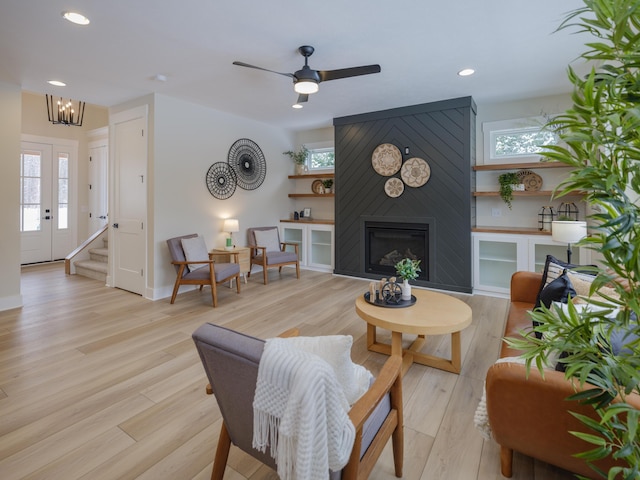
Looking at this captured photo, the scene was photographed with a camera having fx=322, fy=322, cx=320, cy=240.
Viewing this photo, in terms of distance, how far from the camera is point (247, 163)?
221 inches

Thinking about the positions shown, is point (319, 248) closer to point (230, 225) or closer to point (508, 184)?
point (230, 225)

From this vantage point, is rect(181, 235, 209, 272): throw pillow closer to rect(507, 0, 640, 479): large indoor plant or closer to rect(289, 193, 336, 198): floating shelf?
rect(289, 193, 336, 198): floating shelf

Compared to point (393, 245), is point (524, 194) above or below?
above

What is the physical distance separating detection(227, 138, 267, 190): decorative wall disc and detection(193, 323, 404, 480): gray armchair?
4.55 metres

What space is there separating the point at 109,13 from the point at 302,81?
60.7 inches

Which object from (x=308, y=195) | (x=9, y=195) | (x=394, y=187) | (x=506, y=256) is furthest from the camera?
(x=308, y=195)

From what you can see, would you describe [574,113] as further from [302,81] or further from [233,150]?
[233,150]

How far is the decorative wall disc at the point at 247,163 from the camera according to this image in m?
5.37

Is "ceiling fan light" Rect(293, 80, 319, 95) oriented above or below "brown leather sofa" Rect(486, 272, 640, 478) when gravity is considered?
above

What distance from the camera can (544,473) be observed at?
156 centimetres

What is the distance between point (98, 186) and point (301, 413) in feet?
26.0

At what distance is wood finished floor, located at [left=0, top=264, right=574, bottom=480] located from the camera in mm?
1602

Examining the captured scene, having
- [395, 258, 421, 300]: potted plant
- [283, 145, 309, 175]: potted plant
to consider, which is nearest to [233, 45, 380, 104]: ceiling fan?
[395, 258, 421, 300]: potted plant

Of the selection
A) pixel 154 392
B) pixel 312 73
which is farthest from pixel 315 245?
pixel 154 392
